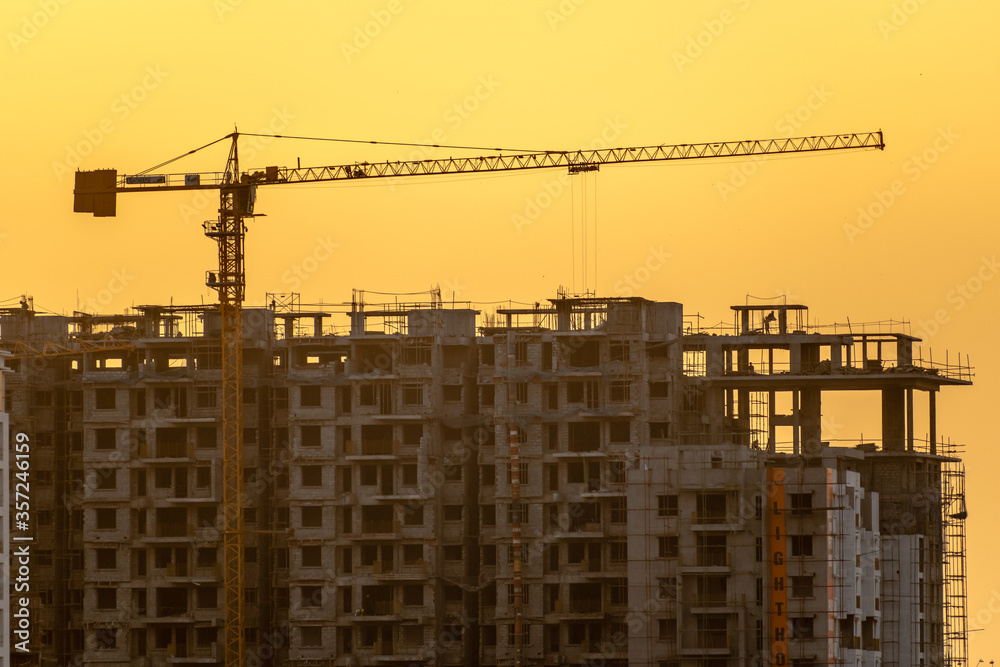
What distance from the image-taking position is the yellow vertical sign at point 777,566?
118 metres

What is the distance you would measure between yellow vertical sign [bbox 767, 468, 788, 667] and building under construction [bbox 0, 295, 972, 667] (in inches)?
435

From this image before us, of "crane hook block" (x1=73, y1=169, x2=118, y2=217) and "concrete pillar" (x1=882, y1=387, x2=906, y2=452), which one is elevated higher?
"crane hook block" (x1=73, y1=169, x2=118, y2=217)

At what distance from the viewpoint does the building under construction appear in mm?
135750

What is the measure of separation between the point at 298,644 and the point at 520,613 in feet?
42.9

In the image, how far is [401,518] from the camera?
137 m

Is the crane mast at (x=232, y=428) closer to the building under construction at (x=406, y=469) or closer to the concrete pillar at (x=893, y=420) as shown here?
the building under construction at (x=406, y=469)

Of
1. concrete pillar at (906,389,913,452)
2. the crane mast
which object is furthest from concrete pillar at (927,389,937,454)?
the crane mast

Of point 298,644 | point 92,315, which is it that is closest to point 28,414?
point 92,315

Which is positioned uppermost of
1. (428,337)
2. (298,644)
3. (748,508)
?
(428,337)

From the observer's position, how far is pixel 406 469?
138 m

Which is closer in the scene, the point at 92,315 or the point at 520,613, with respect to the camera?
the point at 520,613

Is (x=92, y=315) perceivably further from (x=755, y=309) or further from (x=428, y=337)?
(x=755, y=309)

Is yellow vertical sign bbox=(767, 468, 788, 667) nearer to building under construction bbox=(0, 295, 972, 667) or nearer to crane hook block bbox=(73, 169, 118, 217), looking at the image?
building under construction bbox=(0, 295, 972, 667)

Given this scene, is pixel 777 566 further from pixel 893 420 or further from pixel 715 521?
pixel 893 420
